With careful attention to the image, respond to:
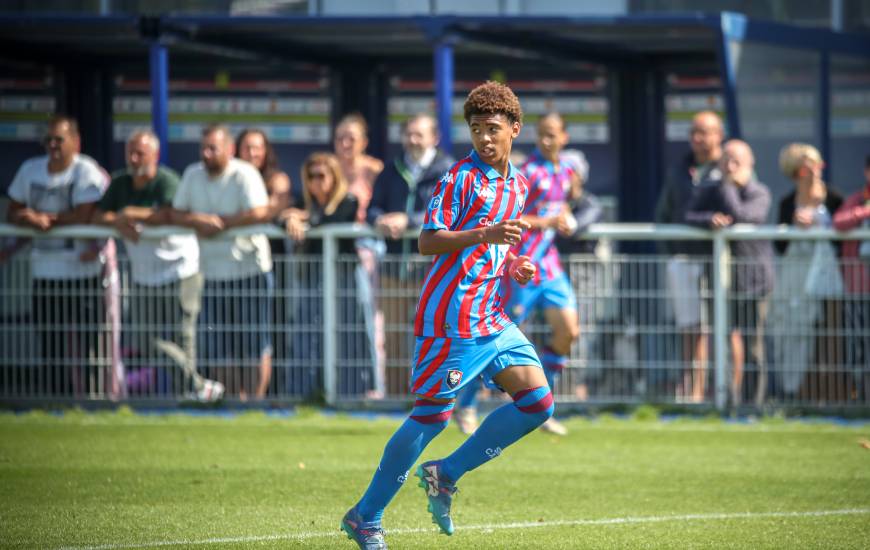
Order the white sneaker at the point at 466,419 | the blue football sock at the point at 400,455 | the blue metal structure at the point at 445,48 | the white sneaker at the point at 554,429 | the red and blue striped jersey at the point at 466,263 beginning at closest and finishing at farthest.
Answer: the blue football sock at the point at 400,455
the red and blue striped jersey at the point at 466,263
the white sneaker at the point at 466,419
the white sneaker at the point at 554,429
the blue metal structure at the point at 445,48

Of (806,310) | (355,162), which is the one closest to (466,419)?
(806,310)

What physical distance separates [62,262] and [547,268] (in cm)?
426

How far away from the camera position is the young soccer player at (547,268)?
35.3ft

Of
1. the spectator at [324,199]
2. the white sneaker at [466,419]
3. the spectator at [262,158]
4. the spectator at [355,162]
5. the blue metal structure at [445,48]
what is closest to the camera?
the white sneaker at [466,419]

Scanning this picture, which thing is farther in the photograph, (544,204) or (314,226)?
(314,226)

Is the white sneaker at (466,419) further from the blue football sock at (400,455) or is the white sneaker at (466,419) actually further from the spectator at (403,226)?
the blue football sock at (400,455)

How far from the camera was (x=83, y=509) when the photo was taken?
788cm

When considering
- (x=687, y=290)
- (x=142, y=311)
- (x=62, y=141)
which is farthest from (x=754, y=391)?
(x=62, y=141)

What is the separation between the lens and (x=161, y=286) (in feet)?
41.2

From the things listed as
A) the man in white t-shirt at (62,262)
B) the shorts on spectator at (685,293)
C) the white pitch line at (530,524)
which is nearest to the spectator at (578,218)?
the shorts on spectator at (685,293)

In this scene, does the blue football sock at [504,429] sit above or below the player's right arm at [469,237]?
below

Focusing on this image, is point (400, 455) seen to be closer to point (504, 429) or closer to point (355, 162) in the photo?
point (504, 429)

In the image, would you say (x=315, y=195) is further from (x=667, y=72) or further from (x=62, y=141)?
(x=667, y=72)

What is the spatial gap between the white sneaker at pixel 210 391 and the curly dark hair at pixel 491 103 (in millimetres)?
6143
